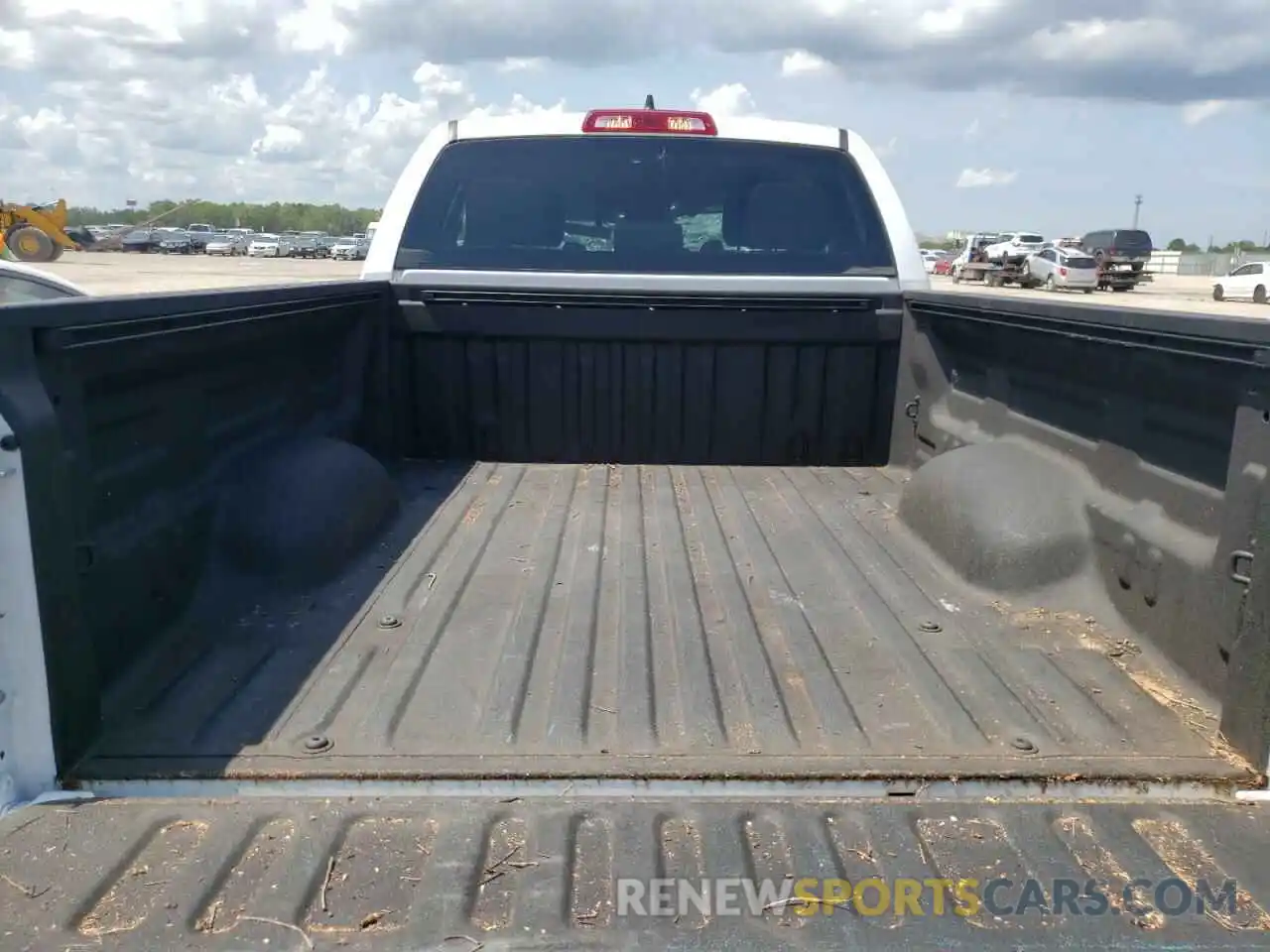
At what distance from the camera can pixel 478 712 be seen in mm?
2113

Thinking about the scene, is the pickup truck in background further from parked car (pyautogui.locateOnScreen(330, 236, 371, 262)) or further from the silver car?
parked car (pyautogui.locateOnScreen(330, 236, 371, 262))

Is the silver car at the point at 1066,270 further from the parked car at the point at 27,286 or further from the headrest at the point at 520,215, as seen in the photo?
the parked car at the point at 27,286

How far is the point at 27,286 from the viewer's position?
4.40 meters

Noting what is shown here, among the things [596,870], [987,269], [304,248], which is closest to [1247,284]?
[987,269]

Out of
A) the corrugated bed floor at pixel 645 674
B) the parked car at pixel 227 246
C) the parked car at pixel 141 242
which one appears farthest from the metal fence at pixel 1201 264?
the parked car at pixel 141 242

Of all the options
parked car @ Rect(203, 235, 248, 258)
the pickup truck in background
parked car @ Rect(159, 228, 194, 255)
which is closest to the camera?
the pickup truck in background

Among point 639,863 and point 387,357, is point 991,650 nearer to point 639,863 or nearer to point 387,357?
point 639,863

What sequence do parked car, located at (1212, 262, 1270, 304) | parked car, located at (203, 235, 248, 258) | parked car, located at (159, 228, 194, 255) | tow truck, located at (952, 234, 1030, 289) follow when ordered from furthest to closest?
parked car, located at (203, 235, 248, 258) → parked car, located at (159, 228, 194, 255) → tow truck, located at (952, 234, 1030, 289) → parked car, located at (1212, 262, 1270, 304)

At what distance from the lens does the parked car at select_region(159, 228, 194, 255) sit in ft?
216

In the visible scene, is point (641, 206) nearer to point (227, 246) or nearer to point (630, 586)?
point (630, 586)

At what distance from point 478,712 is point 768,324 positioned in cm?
243

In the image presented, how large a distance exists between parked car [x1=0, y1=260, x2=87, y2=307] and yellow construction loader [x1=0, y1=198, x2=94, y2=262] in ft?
109

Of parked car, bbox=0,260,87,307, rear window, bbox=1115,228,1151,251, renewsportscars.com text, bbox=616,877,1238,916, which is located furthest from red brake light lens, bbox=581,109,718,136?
rear window, bbox=1115,228,1151,251

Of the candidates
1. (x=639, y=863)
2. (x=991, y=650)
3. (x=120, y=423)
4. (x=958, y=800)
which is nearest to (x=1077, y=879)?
(x=958, y=800)
